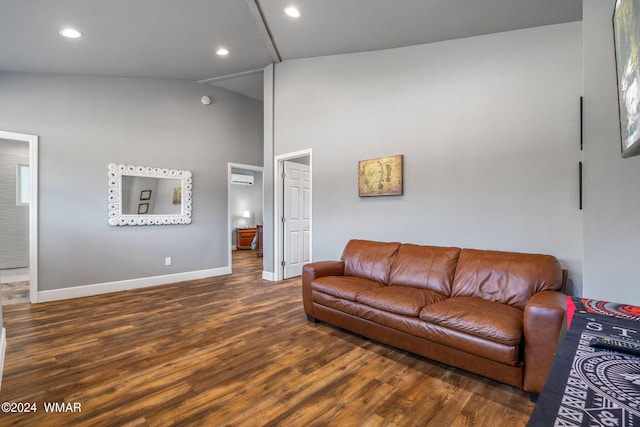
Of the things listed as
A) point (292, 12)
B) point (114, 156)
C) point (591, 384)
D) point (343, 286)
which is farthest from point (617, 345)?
point (114, 156)

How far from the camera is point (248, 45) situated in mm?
3885

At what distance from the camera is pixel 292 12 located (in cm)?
307

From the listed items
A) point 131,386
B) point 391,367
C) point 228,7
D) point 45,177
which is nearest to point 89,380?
point 131,386

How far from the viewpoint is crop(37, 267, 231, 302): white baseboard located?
12.5 ft

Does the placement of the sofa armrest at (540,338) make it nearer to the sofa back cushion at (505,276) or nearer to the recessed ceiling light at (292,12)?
the sofa back cushion at (505,276)

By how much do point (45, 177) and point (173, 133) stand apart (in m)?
1.76

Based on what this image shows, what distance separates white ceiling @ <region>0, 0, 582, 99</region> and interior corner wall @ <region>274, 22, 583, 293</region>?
0.23 m

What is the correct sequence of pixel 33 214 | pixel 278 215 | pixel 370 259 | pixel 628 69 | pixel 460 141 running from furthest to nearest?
pixel 278 215 → pixel 33 214 → pixel 370 259 → pixel 460 141 → pixel 628 69

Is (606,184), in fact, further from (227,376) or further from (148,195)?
(148,195)

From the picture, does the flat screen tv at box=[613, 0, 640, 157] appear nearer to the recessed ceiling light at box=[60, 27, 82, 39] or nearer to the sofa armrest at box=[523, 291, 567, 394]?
the sofa armrest at box=[523, 291, 567, 394]

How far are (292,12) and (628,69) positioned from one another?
113 inches

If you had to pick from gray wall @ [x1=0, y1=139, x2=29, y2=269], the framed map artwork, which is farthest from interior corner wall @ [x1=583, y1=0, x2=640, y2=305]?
gray wall @ [x1=0, y1=139, x2=29, y2=269]

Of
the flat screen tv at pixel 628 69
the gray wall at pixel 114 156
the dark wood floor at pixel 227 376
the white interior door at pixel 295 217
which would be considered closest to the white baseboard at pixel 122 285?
the gray wall at pixel 114 156

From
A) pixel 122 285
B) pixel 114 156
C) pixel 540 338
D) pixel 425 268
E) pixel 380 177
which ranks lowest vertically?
pixel 122 285
